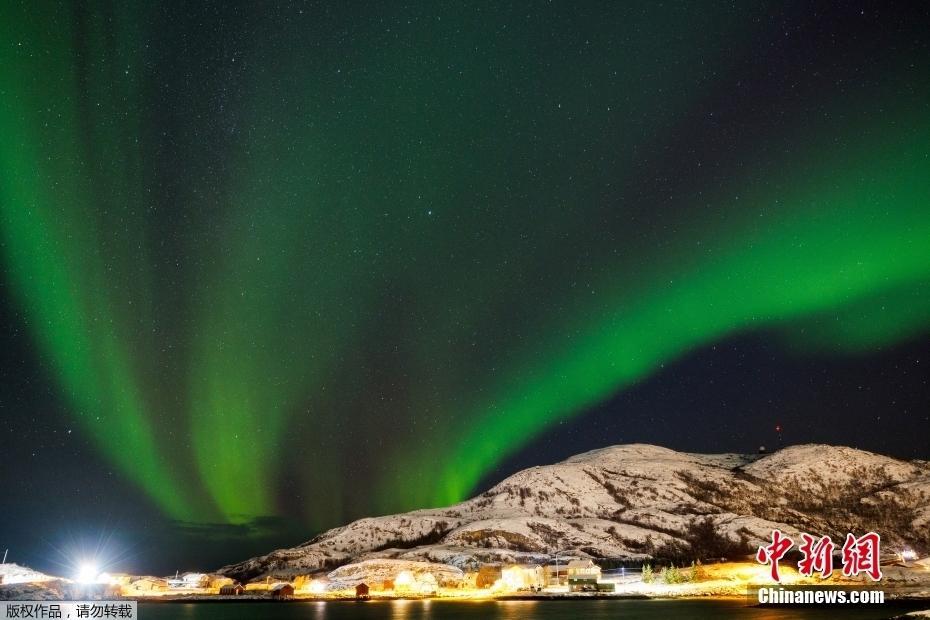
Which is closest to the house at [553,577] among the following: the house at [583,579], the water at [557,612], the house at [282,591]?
the house at [583,579]

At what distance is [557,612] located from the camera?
112 metres

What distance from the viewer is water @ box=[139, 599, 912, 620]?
93.8 m

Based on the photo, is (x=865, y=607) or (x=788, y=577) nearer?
(x=865, y=607)

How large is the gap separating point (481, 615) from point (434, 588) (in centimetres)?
7035

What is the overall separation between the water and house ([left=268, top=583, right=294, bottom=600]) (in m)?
30.2

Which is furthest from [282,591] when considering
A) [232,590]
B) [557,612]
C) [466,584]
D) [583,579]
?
[557,612]

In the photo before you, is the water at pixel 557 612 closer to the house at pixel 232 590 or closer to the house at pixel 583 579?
the house at pixel 583 579

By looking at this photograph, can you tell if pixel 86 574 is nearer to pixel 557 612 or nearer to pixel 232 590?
pixel 232 590

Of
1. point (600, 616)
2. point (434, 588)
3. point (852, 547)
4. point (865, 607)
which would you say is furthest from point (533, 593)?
point (852, 547)

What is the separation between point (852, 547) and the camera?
76.2 m

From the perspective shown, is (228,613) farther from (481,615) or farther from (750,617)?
(750,617)

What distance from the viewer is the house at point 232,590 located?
191m

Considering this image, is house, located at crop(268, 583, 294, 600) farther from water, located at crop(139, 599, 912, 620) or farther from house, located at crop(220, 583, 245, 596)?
water, located at crop(139, 599, 912, 620)

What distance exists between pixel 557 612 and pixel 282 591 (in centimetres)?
9435
